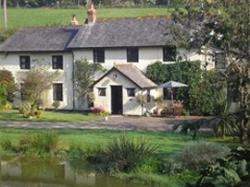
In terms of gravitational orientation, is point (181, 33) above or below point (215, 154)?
above

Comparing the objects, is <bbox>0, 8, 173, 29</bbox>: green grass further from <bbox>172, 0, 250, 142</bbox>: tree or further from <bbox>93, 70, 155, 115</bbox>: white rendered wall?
<bbox>172, 0, 250, 142</bbox>: tree

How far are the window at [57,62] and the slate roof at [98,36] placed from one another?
0.93 m

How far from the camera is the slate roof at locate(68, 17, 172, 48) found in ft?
148

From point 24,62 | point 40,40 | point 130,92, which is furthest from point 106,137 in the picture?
point 40,40

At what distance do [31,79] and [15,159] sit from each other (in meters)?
20.9

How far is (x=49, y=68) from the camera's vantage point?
49.1 meters

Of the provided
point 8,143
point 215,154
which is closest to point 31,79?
point 8,143

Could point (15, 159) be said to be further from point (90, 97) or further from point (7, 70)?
point (7, 70)

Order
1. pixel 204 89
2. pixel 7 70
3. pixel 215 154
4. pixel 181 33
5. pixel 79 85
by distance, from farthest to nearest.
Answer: pixel 7 70, pixel 79 85, pixel 204 89, pixel 181 33, pixel 215 154

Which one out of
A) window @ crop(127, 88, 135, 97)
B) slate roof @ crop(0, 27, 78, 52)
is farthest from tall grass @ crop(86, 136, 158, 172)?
slate roof @ crop(0, 27, 78, 52)

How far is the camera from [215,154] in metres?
20.8

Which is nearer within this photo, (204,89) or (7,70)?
(204,89)

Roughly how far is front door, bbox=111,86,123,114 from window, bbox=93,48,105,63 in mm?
3214

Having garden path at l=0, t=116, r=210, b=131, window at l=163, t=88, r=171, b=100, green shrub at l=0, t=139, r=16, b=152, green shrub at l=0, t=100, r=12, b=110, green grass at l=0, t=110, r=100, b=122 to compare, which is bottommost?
green shrub at l=0, t=139, r=16, b=152
